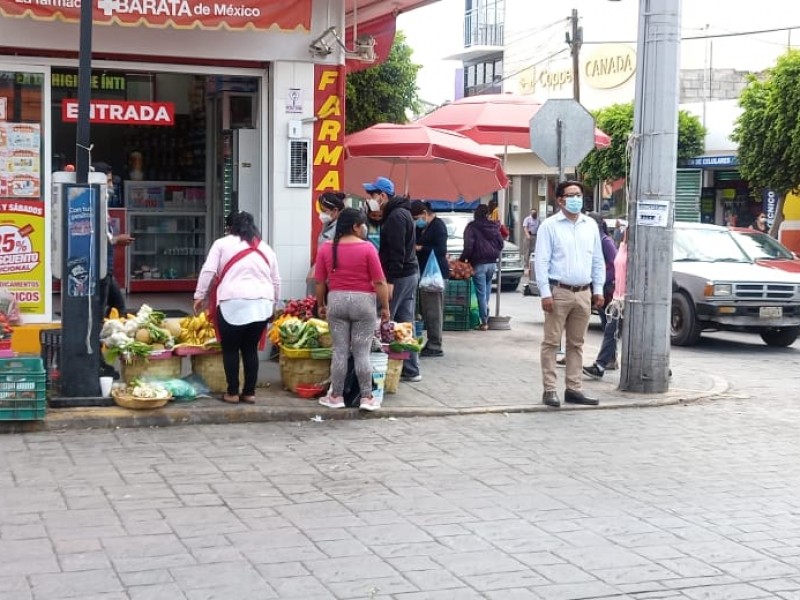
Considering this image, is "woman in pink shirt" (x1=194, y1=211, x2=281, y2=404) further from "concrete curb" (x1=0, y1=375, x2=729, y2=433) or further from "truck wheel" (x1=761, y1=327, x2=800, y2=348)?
"truck wheel" (x1=761, y1=327, x2=800, y2=348)

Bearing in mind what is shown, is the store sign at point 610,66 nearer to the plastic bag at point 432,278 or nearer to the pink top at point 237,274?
the plastic bag at point 432,278

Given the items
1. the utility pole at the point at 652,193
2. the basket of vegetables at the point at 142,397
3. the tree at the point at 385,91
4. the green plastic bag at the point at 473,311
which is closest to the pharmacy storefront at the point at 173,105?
the basket of vegetables at the point at 142,397

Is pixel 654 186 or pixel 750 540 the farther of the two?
pixel 654 186

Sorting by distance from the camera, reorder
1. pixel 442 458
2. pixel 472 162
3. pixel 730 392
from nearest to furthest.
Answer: pixel 442 458, pixel 730 392, pixel 472 162

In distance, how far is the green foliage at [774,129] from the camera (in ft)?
85.8

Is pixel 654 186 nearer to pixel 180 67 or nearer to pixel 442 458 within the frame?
pixel 442 458

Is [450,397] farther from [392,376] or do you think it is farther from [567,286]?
[567,286]

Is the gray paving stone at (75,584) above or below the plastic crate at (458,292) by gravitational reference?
below

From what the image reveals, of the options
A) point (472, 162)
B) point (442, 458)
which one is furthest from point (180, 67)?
point (442, 458)

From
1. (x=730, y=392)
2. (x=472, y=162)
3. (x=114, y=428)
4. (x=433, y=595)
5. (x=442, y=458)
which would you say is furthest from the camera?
(x=472, y=162)

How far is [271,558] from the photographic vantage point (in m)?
5.55

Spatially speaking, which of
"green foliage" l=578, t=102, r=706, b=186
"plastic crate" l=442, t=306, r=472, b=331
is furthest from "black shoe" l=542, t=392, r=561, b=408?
"green foliage" l=578, t=102, r=706, b=186

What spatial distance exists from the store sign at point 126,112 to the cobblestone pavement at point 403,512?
3467 mm

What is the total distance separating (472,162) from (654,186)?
3.62 metres
